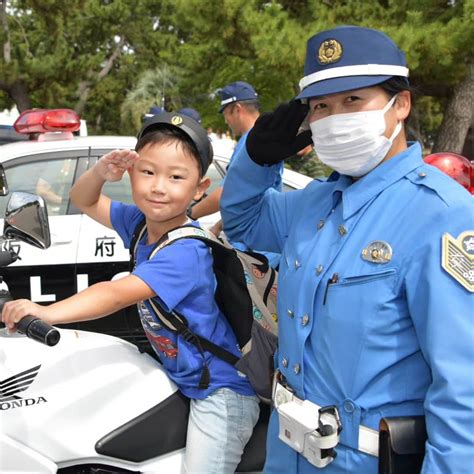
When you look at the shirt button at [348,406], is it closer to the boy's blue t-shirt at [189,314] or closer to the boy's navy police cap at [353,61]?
the boy's blue t-shirt at [189,314]

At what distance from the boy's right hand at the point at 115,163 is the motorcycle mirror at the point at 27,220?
0.91 feet

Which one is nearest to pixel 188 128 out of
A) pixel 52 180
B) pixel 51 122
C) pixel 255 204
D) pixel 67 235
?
pixel 255 204

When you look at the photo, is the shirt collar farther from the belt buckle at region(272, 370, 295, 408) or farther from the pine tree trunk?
the pine tree trunk

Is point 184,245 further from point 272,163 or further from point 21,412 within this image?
point 21,412

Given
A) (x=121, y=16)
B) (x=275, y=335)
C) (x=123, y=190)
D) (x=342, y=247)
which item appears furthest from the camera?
(x=121, y=16)

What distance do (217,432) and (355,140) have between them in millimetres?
876

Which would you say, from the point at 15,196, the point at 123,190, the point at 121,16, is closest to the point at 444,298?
the point at 15,196

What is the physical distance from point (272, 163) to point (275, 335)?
55cm

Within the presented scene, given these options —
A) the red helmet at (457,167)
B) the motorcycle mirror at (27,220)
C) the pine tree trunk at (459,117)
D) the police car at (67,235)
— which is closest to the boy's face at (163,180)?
the motorcycle mirror at (27,220)

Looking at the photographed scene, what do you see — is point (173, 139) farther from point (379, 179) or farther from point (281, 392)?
point (281, 392)

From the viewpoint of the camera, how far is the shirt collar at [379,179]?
1330 millimetres

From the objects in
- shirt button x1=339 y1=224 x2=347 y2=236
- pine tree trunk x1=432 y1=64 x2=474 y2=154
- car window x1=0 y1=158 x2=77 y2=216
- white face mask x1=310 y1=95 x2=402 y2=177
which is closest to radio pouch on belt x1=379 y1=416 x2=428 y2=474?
shirt button x1=339 y1=224 x2=347 y2=236

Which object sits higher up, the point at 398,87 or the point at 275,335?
the point at 398,87

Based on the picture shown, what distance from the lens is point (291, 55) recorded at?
37.1 feet
